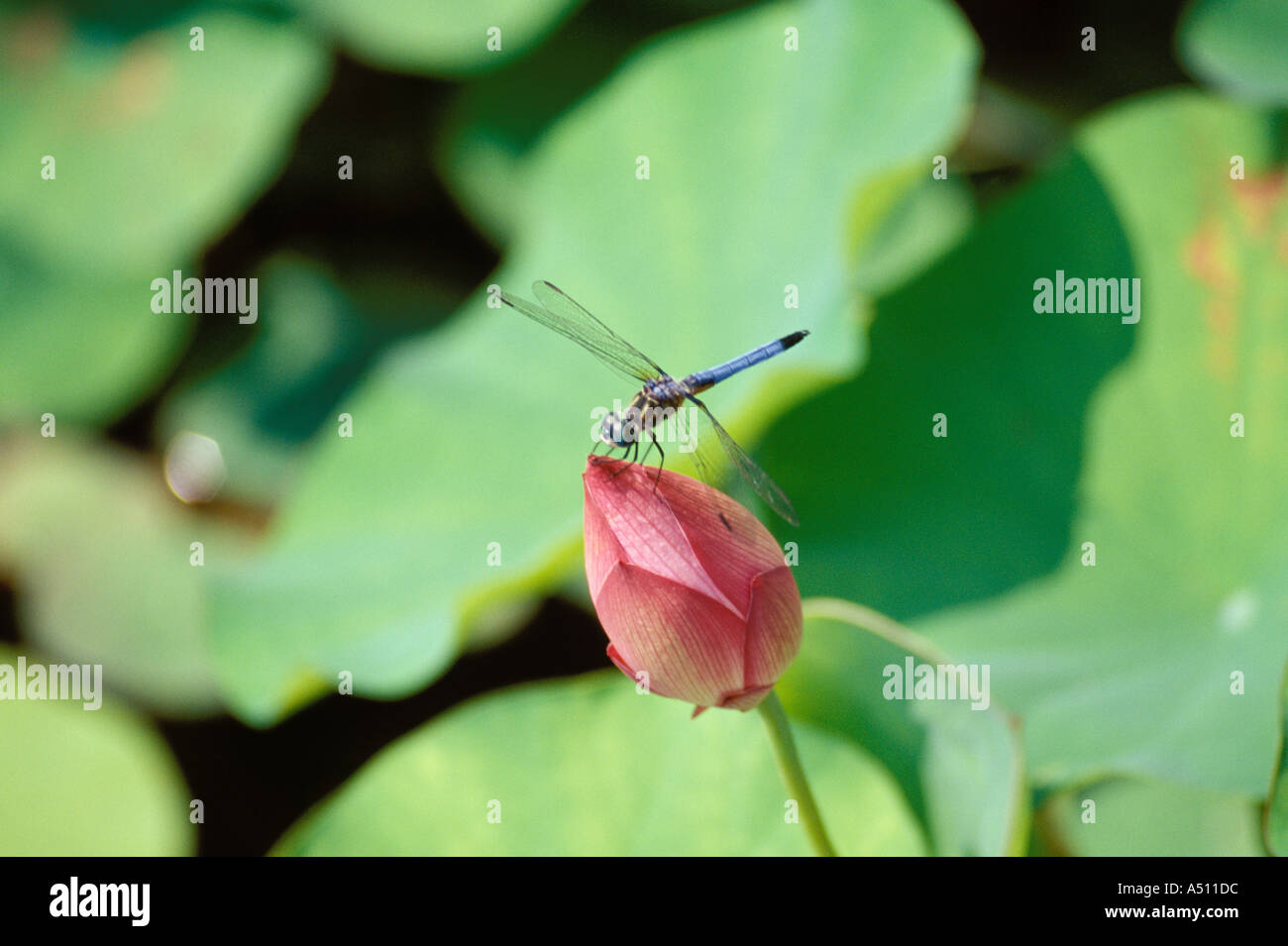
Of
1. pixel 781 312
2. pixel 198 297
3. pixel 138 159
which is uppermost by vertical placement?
pixel 138 159

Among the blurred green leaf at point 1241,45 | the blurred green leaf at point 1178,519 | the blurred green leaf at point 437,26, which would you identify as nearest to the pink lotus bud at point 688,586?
the blurred green leaf at point 1178,519

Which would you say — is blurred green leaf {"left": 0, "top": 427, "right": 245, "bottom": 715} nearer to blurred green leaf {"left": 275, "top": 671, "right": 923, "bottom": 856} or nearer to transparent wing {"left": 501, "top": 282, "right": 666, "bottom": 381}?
blurred green leaf {"left": 275, "top": 671, "right": 923, "bottom": 856}

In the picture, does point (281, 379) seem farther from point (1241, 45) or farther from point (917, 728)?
point (1241, 45)

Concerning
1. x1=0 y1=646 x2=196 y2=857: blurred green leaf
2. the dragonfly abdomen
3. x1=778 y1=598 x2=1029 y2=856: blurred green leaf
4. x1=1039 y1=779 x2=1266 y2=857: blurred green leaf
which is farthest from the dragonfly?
x1=0 y1=646 x2=196 y2=857: blurred green leaf

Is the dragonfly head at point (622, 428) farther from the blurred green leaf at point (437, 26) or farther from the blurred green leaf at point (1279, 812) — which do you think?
the blurred green leaf at point (437, 26)
